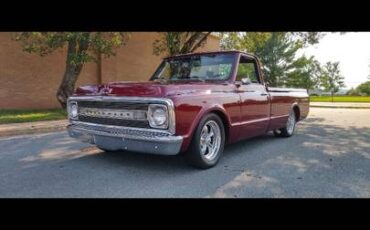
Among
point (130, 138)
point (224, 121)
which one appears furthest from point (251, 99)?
point (130, 138)

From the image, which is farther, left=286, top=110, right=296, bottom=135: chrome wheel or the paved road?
left=286, top=110, right=296, bottom=135: chrome wheel

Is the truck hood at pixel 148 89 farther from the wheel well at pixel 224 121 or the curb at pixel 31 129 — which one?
the curb at pixel 31 129

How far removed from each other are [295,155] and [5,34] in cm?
1291

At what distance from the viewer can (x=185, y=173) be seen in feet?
15.8

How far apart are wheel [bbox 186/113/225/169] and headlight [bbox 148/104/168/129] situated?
0.55 metres

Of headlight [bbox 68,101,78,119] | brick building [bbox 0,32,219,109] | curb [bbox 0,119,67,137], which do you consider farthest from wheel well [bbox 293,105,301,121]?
brick building [bbox 0,32,219,109]

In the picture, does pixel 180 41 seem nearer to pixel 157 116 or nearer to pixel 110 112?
pixel 110 112

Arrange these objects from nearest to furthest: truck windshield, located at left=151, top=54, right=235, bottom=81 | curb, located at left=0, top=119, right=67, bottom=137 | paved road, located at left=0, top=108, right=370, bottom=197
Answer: paved road, located at left=0, top=108, right=370, bottom=197, truck windshield, located at left=151, top=54, right=235, bottom=81, curb, located at left=0, top=119, right=67, bottom=137

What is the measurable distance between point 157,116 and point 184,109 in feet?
1.20

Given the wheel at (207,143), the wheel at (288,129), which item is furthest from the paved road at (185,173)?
the wheel at (288,129)

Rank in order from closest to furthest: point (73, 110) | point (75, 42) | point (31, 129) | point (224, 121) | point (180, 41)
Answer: point (224, 121) < point (73, 110) < point (31, 129) < point (75, 42) < point (180, 41)

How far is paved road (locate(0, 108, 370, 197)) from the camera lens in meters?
4.07

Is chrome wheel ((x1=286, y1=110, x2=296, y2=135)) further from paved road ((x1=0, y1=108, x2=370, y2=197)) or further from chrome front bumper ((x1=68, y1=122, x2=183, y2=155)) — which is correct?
chrome front bumper ((x1=68, y1=122, x2=183, y2=155))

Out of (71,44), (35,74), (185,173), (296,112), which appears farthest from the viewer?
(35,74)
